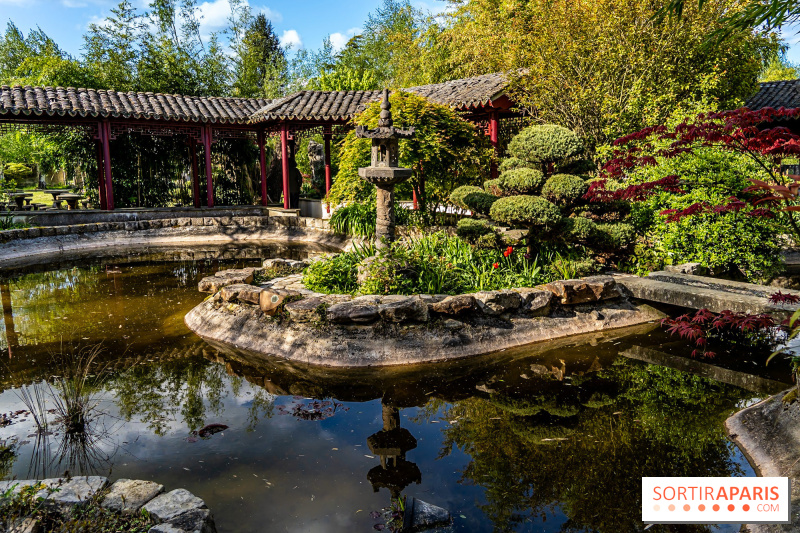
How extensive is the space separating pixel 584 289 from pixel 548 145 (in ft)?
7.47

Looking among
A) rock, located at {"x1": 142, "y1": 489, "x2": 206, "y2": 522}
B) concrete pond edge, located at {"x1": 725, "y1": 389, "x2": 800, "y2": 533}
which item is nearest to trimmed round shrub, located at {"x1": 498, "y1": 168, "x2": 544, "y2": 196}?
concrete pond edge, located at {"x1": 725, "y1": 389, "x2": 800, "y2": 533}

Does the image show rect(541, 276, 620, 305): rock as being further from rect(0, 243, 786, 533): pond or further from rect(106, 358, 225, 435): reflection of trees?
rect(106, 358, 225, 435): reflection of trees

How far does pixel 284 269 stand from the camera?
861 cm

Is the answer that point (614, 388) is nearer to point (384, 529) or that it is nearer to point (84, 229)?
point (384, 529)

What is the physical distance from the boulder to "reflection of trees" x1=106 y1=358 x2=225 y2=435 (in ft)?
3.20

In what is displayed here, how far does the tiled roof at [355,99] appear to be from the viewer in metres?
12.6

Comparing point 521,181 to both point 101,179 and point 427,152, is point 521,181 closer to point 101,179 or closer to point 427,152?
point 427,152

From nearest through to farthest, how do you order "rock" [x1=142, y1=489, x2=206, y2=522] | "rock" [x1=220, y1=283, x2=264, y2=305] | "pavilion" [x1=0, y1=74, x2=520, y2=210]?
"rock" [x1=142, y1=489, x2=206, y2=522], "rock" [x1=220, y1=283, x2=264, y2=305], "pavilion" [x1=0, y1=74, x2=520, y2=210]

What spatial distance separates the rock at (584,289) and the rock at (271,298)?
319cm

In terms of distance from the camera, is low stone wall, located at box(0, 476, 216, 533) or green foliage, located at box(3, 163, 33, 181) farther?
green foliage, located at box(3, 163, 33, 181)

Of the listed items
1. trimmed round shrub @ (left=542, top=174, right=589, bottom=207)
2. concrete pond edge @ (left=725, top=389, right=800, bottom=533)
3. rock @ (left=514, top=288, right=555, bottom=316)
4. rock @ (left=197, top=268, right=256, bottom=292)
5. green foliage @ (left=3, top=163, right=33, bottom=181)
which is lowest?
concrete pond edge @ (left=725, top=389, right=800, bottom=533)

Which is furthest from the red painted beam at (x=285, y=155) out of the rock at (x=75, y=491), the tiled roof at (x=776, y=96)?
the rock at (x=75, y=491)

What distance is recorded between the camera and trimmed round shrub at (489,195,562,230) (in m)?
7.29

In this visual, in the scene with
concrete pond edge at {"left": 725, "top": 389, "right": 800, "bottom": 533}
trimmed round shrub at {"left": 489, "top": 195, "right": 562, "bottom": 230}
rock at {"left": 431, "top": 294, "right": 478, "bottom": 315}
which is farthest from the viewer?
trimmed round shrub at {"left": 489, "top": 195, "right": 562, "bottom": 230}
